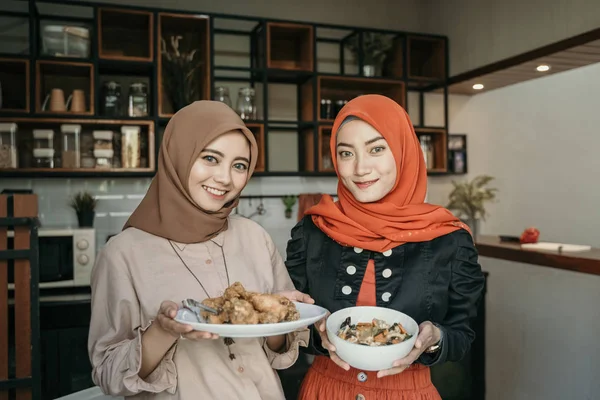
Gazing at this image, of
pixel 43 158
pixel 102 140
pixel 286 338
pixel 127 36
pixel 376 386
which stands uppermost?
pixel 127 36

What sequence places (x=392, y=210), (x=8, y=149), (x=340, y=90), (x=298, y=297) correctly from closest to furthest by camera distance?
(x=298, y=297) → (x=392, y=210) → (x=8, y=149) → (x=340, y=90)

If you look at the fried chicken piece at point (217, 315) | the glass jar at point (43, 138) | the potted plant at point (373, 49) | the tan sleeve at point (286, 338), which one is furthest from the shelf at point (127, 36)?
the fried chicken piece at point (217, 315)

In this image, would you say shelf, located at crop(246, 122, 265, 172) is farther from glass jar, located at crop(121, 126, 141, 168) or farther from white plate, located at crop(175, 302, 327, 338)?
white plate, located at crop(175, 302, 327, 338)

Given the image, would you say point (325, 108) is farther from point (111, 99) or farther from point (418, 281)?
point (418, 281)

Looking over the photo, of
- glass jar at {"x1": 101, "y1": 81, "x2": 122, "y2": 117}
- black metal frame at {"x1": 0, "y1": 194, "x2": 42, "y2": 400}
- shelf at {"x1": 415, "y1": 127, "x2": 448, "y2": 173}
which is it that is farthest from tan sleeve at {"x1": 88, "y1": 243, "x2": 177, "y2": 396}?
shelf at {"x1": 415, "y1": 127, "x2": 448, "y2": 173}

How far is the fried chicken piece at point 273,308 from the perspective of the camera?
3.49 feet

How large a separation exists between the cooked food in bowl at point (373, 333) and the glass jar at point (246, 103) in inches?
95.6

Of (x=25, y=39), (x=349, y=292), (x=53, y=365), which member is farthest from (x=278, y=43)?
(x=349, y=292)

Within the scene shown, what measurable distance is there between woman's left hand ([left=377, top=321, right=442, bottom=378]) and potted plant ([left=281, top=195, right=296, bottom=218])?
2546mm

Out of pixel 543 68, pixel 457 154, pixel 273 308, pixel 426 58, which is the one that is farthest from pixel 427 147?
pixel 273 308

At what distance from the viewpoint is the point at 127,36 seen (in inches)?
135

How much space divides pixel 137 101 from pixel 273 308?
2.50 meters

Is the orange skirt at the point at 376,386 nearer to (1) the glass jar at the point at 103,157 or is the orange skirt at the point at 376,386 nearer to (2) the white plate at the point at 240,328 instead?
(2) the white plate at the point at 240,328

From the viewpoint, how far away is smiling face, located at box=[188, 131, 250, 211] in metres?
A: 1.22
